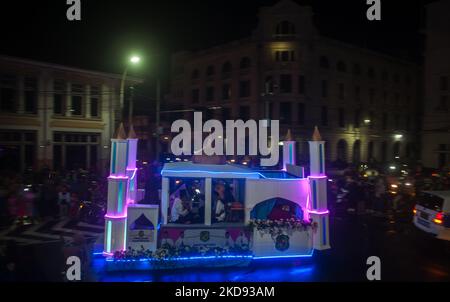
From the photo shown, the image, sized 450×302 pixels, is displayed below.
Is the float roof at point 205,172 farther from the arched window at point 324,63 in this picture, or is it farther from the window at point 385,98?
the window at point 385,98

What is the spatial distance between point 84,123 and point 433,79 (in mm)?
27398

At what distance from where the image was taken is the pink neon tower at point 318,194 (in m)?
9.80

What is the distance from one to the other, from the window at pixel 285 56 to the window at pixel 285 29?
1.66m

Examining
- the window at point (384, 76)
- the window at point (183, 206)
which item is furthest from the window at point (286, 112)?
the window at point (183, 206)

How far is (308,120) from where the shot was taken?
36688mm

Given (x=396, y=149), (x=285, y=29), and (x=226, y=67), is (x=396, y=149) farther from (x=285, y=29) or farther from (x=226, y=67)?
(x=226, y=67)

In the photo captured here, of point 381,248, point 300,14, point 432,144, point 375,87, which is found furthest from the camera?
point 375,87

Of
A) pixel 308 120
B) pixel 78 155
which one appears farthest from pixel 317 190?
pixel 308 120

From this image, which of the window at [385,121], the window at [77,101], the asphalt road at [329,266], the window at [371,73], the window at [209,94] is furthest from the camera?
the window at [385,121]

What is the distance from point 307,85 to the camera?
3641cm

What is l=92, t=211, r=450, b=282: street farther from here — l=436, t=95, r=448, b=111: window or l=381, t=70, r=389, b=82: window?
l=381, t=70, r=389, b=82: window

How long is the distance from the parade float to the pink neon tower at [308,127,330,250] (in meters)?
0.03

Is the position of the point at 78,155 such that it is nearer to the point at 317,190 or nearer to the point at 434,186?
the point at 317,190

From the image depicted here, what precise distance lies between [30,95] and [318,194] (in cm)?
1913
